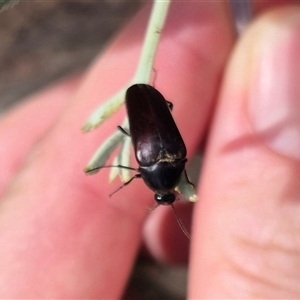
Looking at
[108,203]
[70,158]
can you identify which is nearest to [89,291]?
[108,203]

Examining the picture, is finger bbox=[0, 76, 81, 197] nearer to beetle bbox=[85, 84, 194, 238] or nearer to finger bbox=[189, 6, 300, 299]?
finger bbox=[189, 6, 300, 299]

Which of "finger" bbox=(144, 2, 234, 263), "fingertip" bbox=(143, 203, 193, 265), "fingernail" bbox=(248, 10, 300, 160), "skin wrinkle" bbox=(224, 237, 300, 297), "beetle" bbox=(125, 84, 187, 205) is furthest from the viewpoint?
"fingertip" bbox=(143, 203, 193, 265)

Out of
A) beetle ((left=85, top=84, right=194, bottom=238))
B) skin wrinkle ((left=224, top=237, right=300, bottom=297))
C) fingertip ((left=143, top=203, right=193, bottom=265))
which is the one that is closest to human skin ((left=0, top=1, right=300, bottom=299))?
skin wrinkle ((left=224, top=237, right=300, bottom=297))

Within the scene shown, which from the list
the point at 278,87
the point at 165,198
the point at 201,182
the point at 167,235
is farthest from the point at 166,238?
the point at 165,198

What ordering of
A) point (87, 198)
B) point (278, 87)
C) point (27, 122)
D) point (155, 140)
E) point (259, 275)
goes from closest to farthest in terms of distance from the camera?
1. point (155, 140)
2. point (259, 275)
3. point (278, 87)
4. point (87, 198)
5. point (27, 122)

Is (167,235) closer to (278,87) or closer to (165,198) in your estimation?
(278,87)

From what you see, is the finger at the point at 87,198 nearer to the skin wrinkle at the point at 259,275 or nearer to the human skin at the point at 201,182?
the human skin at the point at 201,182
